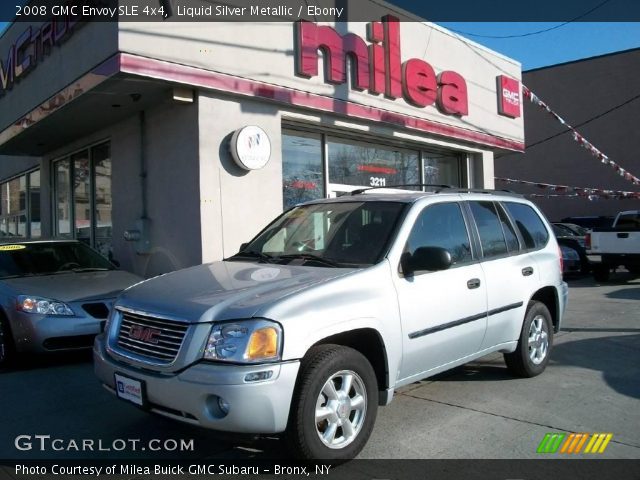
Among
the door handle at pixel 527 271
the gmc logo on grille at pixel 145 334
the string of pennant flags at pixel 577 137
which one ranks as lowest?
the gmc logo on grille at pixel 145 334

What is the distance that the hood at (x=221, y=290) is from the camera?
3.46 metres

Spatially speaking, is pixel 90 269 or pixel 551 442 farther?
pixel 90 269

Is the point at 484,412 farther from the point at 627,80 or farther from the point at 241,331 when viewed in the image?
the point at 627,80

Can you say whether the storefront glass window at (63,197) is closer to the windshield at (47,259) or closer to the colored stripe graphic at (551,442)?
the windshield at (47,259)

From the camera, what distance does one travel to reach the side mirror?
4102mm

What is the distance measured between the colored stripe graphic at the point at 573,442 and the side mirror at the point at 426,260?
140cm

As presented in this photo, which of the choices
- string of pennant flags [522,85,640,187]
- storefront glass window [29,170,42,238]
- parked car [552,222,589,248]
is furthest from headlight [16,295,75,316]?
parked car [552,222,589,248]

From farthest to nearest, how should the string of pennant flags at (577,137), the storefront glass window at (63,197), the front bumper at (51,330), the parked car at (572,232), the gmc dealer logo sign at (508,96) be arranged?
the parked car at (572,232), the string of pennant flags at (577,137), the gmc dealer logo sign at (508,96), the storefront glass window at (63,197), the front bumper at (51,330)

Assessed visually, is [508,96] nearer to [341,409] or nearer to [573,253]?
[573,253]

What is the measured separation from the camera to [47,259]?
7.59m

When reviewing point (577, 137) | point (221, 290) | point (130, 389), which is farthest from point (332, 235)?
point (577, 137)

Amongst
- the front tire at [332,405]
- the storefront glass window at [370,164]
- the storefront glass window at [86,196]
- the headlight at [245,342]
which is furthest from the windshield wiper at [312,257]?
the storefront glass window at [86,196]

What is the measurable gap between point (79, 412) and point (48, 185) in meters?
10.3

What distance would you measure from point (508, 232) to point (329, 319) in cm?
271
